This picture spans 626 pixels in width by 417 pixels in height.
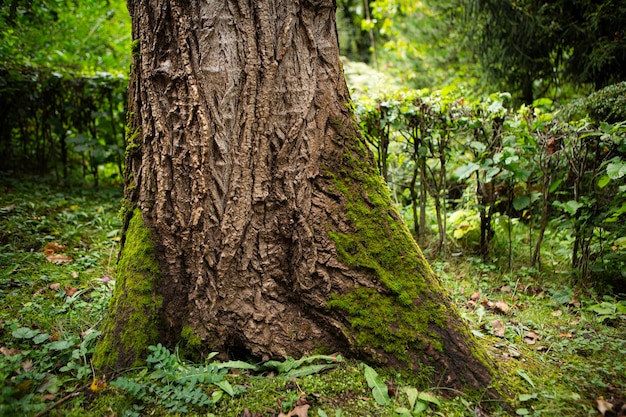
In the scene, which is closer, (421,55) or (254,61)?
(254,61)

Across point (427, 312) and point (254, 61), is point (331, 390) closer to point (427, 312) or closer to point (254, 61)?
point (427, 312)

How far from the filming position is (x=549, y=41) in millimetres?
5957

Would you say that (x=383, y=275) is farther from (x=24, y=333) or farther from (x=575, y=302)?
(x=575, y=302)

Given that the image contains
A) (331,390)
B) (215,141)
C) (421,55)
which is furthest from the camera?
(421,55)

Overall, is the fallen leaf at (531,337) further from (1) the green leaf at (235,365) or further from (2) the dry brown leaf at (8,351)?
(2) the dry brown leaf at (8,351)

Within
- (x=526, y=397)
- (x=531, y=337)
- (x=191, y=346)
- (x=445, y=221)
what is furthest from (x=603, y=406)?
(x=445, y=221)

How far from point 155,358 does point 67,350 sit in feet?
2.16

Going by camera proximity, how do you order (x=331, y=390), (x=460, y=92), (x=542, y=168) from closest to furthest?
(x=331, y=390), (x=542, y=168), (x=460, y=92)

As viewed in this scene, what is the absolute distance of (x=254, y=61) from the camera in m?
2.03

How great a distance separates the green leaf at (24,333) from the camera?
6.87ft

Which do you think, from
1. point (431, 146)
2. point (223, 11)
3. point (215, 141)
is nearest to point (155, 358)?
point (215, 141)

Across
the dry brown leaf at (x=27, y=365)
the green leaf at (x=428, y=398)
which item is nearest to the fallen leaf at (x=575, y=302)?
the green leaf at (x=428, y=398)

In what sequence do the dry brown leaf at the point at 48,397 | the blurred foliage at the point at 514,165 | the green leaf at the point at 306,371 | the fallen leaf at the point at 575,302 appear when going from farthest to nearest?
the blurred foliage at the point at 514,165
the fallen leaf at the point at 575,302
the green leaf at the point at 306,371
the dry brown leaf at the point at 48,397

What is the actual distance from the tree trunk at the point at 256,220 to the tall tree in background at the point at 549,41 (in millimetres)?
5288
